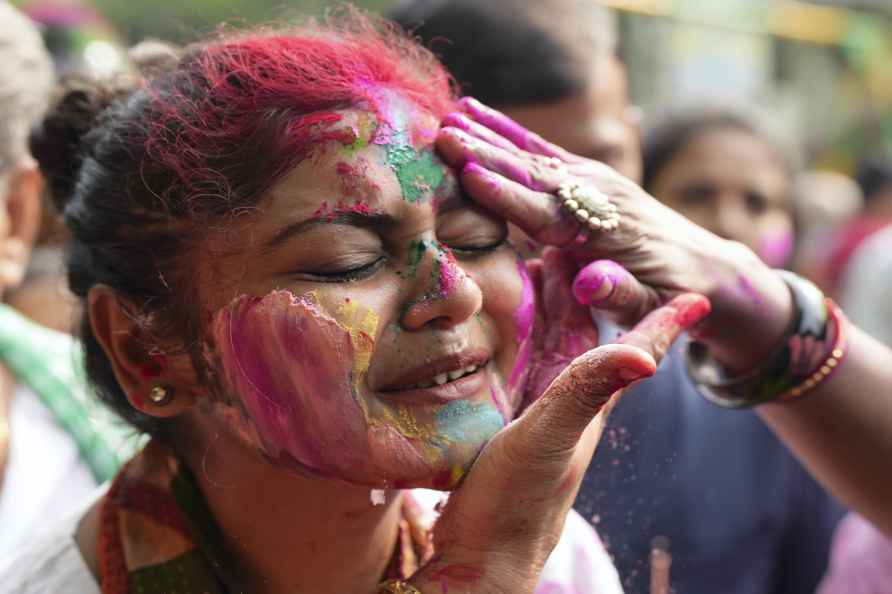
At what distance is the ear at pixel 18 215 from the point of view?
288 cm

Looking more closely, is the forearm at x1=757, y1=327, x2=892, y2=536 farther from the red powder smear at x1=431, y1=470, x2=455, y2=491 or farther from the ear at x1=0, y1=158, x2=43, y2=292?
the ear at x1=0, y1=158, x2=43, y2=292

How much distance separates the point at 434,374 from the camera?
1.79 m

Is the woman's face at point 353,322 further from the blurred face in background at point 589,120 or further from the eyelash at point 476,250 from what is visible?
the blurred face in background at point 589,120

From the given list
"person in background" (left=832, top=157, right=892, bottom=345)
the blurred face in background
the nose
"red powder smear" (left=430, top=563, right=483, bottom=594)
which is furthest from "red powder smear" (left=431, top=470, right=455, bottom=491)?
"person in background" (left=832, top=157, right=892, bottom=345)

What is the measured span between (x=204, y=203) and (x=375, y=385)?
1.41 feet

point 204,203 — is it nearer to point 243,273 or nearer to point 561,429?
point 243,273

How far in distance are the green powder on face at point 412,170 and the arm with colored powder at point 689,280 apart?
54 mm

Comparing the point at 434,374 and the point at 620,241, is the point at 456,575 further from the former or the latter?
the point at 620,241

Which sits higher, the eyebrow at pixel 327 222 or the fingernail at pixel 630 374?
the eyebrow at pixel 327 222

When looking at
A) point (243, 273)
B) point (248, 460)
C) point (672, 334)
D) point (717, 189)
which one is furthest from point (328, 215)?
point (717, 189)

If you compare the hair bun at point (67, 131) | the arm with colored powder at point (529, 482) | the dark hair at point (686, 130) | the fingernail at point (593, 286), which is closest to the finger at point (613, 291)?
the fingernail at point (593, 286)

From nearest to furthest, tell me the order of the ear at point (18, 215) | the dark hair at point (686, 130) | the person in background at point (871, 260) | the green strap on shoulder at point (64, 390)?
the green strap on shoulder at point (64, 390) → the ear at point (18, 215) → the dark hair at point (686, 130) → the person in background at point (871, 260)

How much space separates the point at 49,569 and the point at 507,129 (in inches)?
48.4

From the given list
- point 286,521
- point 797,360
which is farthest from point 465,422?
point 797,360
